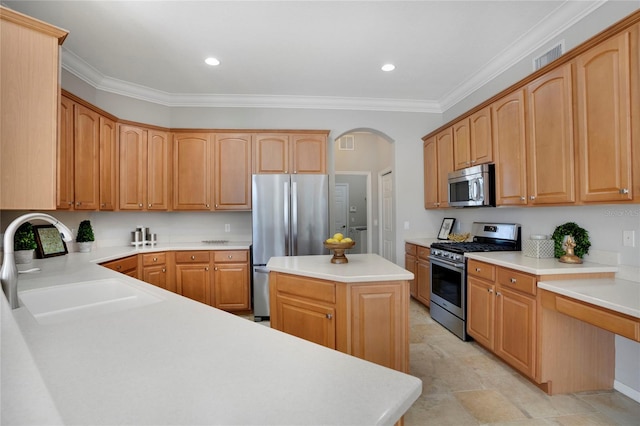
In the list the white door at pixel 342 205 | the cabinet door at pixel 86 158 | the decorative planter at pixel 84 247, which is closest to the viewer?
the cabinet door at pixel 86 158

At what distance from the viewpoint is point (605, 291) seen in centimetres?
180

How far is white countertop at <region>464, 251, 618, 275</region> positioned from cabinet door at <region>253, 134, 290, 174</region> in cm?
250

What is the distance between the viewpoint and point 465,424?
6.04 ft

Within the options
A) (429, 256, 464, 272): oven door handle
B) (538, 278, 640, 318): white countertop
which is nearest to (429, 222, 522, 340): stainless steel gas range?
(429, 256, 464, 272): oven door handle

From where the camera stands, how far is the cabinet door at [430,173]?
4.15m

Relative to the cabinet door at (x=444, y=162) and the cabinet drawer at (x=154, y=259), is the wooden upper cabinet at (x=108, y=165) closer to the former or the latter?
the cabinet drawer at (x=154, y=259)

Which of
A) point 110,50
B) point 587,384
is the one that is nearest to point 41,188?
point 110,50

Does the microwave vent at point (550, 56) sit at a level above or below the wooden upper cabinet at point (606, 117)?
above

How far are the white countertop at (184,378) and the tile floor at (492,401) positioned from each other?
1514 mm

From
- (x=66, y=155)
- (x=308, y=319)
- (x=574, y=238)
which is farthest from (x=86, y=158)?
(x=574, y=238)

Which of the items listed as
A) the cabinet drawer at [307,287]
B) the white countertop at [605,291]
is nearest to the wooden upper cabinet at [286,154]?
the cabinet drawer at [307,287]

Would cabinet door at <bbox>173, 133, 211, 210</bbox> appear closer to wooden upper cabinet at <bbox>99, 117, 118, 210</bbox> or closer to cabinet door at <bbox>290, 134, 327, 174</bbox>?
wooden upper cabinet at <bbox>99, 117, 118, 210</bbox>

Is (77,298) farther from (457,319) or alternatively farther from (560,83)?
(560,83)

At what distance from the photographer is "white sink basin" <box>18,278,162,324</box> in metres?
1.31
